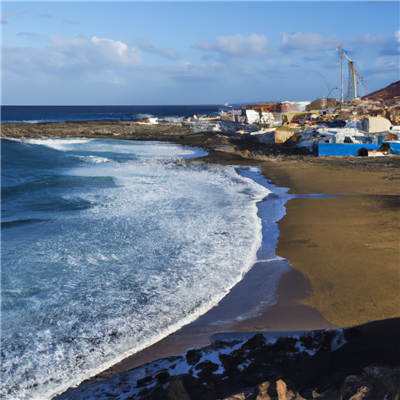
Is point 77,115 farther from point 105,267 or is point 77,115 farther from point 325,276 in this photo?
point 325,276

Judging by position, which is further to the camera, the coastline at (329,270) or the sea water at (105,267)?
the coastline at (329,270)

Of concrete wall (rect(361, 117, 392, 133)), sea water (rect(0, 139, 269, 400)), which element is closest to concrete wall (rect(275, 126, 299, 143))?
concrete wall (rect(361, 117, 392, 133))

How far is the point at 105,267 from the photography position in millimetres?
5281

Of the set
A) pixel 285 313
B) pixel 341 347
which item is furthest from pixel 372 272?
pixel 341 347

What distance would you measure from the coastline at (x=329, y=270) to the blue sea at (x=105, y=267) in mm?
330

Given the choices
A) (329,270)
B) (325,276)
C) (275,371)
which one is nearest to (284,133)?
(329,270)

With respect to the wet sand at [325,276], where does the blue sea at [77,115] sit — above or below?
above

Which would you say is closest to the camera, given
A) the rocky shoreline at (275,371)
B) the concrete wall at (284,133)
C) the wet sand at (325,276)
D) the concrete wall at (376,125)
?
the rocky shoreline at (275,371)

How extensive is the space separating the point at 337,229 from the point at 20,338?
18.2 ft

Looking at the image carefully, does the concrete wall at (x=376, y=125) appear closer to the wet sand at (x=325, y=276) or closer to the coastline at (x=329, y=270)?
the coastline at (x=329, y=270)

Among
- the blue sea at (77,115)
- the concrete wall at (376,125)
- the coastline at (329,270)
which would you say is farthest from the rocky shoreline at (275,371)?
the blue sea at (77,115)

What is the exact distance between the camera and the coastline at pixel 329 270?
11.7 feet

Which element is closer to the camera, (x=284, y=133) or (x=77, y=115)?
(x=284, y=133)

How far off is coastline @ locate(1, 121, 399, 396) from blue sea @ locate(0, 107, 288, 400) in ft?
1.08
